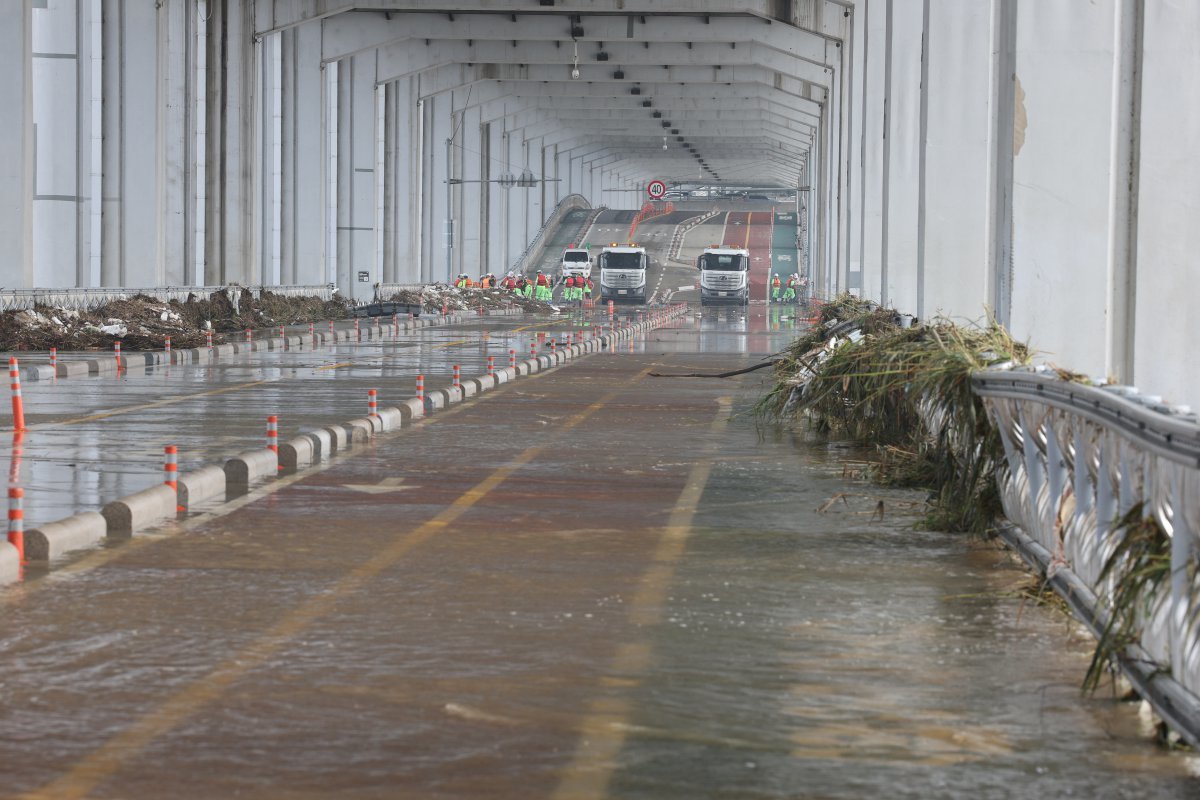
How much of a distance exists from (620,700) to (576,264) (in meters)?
95.7

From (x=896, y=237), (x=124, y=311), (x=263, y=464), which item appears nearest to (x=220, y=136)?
(x=124, y=311)

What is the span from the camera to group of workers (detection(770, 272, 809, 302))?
101750 millimetres

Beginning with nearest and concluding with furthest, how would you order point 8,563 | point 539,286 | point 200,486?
point 8,563
point 200,486
point 539,286

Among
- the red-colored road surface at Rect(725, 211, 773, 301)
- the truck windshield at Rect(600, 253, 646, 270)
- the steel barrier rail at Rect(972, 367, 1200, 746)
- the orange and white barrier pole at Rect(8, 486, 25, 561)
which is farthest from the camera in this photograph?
the red-colored road surface at Rect(725, 211, 773, 301)

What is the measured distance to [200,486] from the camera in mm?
14984

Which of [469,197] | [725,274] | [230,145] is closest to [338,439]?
[230,145]

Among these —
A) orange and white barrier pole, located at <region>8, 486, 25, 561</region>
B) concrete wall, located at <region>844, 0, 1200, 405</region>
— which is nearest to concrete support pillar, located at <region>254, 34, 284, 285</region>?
concrete wall, located at <region>844, 0, 1200, 405</region>

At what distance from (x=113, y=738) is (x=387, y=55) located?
67181mm

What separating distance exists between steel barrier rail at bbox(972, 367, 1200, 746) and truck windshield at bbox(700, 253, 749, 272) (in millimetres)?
76840

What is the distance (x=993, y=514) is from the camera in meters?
13.3

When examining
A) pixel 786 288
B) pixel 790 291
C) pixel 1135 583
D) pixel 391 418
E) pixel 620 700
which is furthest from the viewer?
pixel 786 288

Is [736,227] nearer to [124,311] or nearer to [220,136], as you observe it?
[220,136]

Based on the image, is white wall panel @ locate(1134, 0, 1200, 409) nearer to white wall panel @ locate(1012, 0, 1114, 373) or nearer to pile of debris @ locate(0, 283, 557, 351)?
white wall panel @ locate(1012, 0, 1114, 373)

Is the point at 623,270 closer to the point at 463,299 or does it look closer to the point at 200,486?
the point at 463,299
